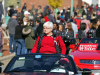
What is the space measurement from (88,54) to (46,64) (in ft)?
13.9

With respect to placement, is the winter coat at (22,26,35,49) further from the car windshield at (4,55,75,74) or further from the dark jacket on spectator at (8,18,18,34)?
the car windshield at (4,55,75,74)

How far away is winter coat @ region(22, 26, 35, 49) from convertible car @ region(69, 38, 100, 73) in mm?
2377

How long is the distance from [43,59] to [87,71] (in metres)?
0.93

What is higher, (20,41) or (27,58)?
(27,58)

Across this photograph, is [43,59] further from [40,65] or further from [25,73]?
[25,73]

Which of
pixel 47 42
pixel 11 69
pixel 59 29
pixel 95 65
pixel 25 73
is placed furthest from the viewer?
pixel 59 29

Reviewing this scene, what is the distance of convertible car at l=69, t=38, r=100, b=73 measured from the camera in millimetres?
9855

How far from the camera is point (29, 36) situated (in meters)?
13.2

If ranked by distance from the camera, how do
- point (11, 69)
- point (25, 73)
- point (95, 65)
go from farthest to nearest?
point (95, 65) < point (11, 69) < point (25, 73)

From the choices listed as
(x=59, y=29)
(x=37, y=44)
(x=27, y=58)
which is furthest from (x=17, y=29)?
(x=27, y=58)

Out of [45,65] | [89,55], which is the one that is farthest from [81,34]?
[45,65]

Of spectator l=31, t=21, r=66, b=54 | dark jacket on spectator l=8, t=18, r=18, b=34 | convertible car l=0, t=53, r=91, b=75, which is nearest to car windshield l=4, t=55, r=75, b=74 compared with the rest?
convertible car l=0, t=53, r=91, b=75

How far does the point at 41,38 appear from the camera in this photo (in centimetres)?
775

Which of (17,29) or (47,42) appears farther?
(17,29)
